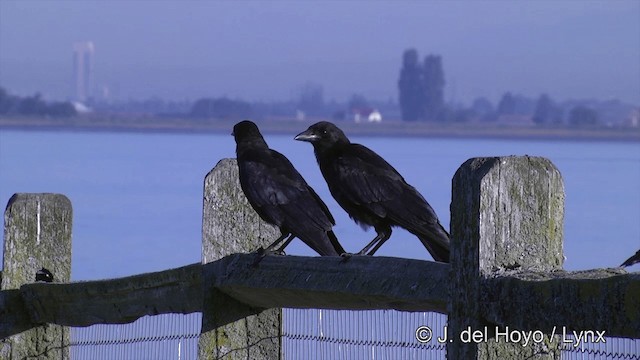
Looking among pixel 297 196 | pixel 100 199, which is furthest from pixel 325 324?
pixel 100 199

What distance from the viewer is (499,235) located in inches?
112

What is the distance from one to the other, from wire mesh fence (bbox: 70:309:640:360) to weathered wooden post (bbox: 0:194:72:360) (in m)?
0.08

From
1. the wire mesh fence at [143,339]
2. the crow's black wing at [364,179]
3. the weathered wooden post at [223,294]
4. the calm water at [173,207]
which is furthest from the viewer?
the calm water at [173,207]

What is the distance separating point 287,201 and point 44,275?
871mm

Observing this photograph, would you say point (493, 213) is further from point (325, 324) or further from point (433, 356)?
point (325, 324)

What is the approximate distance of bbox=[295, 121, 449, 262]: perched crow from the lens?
16.2 ft

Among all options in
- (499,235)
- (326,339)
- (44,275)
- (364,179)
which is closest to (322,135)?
(364,179)

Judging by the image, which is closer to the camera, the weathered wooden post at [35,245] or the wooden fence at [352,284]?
the wooden fence at [352,284]

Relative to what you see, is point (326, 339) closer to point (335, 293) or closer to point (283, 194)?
point (335, 293)

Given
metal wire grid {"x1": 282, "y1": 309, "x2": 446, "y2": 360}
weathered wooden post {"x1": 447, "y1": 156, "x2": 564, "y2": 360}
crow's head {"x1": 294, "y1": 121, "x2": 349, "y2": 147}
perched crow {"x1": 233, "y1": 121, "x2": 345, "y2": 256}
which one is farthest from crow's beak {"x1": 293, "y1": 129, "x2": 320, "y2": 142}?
weathered wooden post {"x1": 447, "y1": 156, "x2": 564, "y2": 360}

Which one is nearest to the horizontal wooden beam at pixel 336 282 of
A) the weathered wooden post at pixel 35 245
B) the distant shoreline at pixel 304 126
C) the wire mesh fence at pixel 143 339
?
the wire mesh fence at pixel 143 339

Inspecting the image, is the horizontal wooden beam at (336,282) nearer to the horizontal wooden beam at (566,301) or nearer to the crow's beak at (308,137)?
the horizontal wooden beam at (566,301)

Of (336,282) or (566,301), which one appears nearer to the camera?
(566,301)

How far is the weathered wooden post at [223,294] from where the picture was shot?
12.9 ft
